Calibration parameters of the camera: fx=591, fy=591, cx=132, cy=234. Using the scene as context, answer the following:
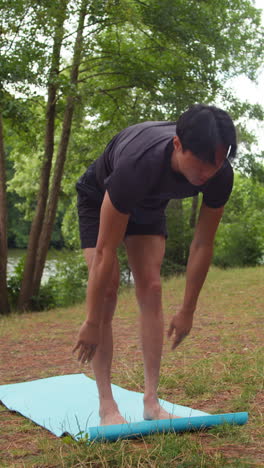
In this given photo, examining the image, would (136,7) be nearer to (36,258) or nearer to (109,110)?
(109,110)

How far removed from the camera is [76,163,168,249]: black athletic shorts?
3230mm

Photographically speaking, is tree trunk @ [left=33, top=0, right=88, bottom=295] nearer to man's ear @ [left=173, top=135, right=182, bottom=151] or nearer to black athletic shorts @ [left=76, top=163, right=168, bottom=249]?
black athletic shorts @ [left=76, top=163, right=168, bottom=249]

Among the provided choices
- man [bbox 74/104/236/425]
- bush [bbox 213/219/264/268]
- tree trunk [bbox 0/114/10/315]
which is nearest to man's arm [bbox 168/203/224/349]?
man [bbox 74/104/236/425]

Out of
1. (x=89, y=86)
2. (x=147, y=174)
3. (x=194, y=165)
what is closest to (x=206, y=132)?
(x=194, y=165)

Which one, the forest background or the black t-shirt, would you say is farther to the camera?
the forest background

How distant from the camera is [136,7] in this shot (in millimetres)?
11500

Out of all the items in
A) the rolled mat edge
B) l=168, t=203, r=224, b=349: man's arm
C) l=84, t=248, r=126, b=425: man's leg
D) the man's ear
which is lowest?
the rolled mat edge

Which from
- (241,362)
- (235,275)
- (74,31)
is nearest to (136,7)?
(74,31)

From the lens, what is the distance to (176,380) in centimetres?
422

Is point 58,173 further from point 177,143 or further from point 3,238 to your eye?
point 177,143

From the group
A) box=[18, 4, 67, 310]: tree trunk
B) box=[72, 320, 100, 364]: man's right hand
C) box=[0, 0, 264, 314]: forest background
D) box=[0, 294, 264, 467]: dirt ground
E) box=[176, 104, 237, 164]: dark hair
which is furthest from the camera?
box=[18, 4, 67, 310]: tree trunk

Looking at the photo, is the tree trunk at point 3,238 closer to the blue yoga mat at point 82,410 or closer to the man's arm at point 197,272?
the blue yoga mat at point 82,410

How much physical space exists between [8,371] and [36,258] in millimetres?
7874

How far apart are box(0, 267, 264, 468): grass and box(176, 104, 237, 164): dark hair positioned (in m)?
1.33
